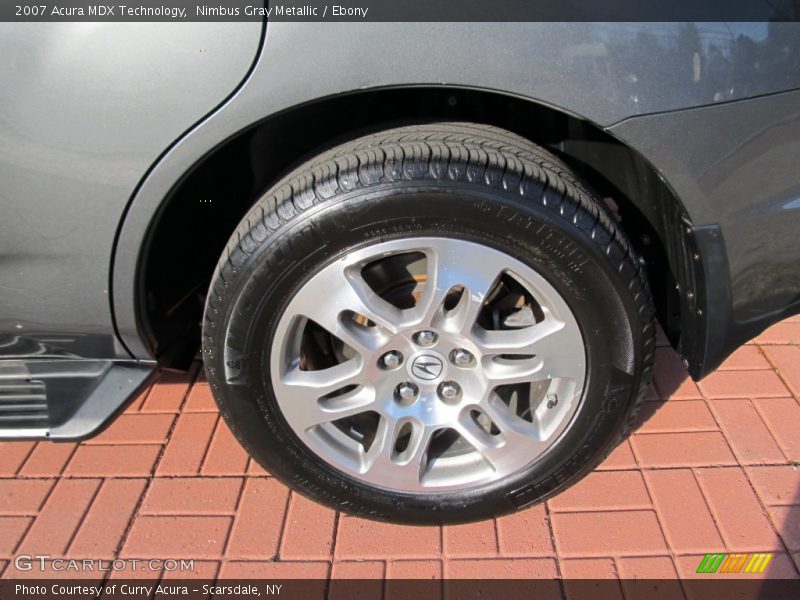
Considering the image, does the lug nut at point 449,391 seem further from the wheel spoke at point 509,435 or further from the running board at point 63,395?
the running board at point 63,395

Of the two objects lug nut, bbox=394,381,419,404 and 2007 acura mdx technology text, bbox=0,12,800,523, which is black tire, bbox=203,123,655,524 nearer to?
2007 acura mdx technology text, bbox=0,12,800,523

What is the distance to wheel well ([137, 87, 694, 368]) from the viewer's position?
5.97 feet

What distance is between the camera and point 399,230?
64.7 inches

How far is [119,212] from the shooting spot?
5.40ft

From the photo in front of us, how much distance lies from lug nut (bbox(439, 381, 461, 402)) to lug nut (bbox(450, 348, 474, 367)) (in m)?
0.07

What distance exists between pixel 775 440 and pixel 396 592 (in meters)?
1.38

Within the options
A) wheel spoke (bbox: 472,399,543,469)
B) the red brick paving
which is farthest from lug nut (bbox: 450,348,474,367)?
the red brick paving

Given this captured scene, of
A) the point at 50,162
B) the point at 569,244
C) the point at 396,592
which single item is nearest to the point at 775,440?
the point at 569,244

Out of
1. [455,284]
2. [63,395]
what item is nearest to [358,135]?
[455,284]

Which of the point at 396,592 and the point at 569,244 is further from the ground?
the point at 569,244

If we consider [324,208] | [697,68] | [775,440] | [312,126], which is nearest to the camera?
[697,68]

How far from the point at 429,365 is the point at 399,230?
39 cm

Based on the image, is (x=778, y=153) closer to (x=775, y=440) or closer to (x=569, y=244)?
(x=569, y=244)

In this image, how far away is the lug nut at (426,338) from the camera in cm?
177
